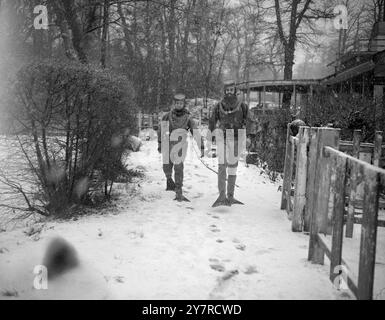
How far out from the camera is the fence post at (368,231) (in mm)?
2209

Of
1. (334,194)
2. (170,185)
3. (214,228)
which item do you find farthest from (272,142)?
(334,194)

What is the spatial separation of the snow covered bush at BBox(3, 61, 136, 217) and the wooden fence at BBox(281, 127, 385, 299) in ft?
8.93

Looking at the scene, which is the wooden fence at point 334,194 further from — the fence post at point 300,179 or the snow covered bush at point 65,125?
the snow covered bush at point 65,125

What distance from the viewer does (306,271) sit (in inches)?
138

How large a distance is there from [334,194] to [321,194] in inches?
22.9

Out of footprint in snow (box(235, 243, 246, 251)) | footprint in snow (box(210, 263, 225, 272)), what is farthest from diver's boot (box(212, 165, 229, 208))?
footprint in snow (box(210, 263, 225, 272))

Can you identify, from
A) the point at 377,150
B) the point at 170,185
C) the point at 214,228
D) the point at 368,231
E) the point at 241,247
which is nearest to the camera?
the point at 368,231

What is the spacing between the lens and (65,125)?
4875 millimetres

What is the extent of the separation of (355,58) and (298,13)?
17.1 feet

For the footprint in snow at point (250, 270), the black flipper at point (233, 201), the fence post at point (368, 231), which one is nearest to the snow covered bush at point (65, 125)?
the black flipper at point (233, 201)

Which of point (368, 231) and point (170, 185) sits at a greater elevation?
point (368, 231)

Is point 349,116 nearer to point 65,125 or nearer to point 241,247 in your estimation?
point 241,247
